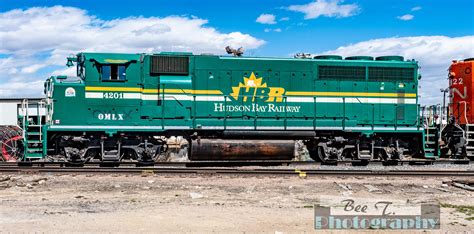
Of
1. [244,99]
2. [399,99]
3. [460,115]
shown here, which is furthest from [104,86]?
[460,115]

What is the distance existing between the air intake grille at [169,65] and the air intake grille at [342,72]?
4.21m

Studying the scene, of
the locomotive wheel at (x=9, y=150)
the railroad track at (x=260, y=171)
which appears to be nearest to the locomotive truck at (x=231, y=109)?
the railroad track at (x=260, y=171)

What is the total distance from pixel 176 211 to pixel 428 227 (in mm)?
4004

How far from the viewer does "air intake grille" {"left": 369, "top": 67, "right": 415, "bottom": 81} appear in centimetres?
1532

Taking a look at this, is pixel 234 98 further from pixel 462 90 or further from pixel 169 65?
pixel 462 90

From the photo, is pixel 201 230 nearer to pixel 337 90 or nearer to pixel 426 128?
pixel 337 90

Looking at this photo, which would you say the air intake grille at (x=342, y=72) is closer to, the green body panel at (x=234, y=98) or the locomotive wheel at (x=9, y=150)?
the green body panel at (x=234, y=98)

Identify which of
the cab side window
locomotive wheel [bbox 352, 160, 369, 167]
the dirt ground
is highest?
the cab side window

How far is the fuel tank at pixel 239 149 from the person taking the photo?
A: 46.9 ft

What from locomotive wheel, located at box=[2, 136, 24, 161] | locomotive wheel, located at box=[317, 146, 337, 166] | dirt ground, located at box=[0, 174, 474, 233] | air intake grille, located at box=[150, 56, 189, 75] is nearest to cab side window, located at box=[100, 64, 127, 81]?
air intake grille, located at box=[150, 56, 189, 75]

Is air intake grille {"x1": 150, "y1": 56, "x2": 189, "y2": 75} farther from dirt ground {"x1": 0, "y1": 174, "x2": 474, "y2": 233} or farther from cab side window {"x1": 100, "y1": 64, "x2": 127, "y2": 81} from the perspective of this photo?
dirt ground {"x1": 0, "y1": 174, "x2": 474, "y2": 233}

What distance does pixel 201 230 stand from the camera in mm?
6871

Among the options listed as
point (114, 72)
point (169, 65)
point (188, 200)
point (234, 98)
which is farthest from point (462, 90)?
point (188, 200)

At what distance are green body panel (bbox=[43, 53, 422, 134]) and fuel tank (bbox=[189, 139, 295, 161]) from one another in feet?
1.66
